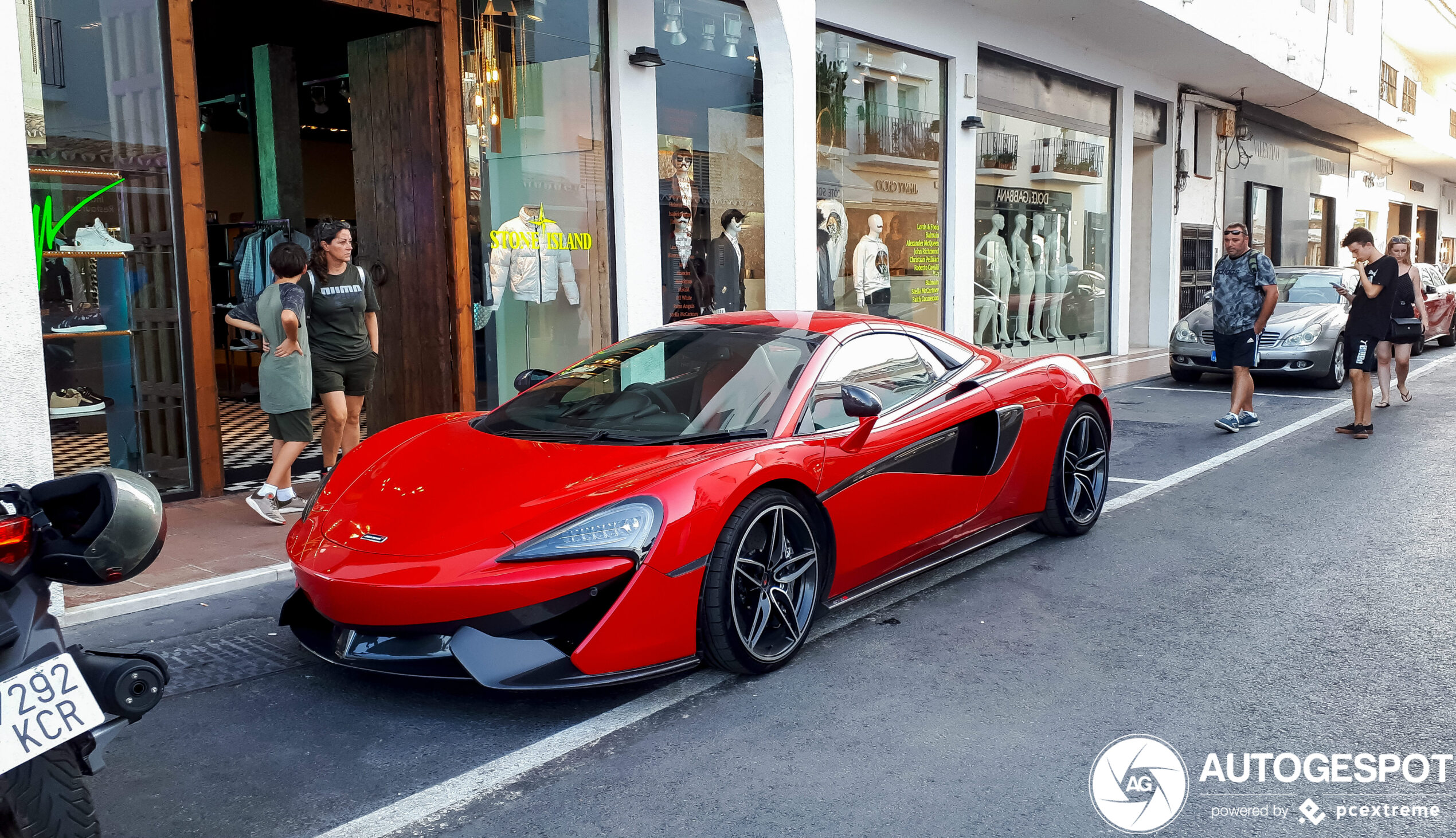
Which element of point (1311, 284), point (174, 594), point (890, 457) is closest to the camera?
point (890, 457)

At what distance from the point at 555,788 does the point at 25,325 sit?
124 inches

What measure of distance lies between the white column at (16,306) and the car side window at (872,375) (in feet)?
10.2

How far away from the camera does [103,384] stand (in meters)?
7.04

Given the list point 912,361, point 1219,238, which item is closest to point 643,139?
point 912,361

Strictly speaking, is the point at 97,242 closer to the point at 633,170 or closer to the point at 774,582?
the point at 633,170

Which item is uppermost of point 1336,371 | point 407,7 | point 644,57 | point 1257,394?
point 407,7

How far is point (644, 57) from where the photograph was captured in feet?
30.4

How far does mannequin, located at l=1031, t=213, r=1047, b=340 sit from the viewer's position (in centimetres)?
1573

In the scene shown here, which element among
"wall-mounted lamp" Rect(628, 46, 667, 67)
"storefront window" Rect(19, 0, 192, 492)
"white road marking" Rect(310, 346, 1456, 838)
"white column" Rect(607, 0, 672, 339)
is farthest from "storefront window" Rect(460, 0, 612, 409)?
"white road marking" Rect(310, 346, 1456, 838)

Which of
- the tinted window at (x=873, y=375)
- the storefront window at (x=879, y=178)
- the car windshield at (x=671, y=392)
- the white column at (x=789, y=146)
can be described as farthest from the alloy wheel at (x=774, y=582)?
the storefront window at (x=879, y=178)

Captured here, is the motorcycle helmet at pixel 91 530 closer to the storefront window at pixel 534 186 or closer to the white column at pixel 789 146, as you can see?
the storefront window at pixel 534 186

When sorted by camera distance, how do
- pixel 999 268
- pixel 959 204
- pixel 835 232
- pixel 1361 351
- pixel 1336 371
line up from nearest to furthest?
pixel 1361 351, pixel 835 232, pixel 1336 371, pixel 959 204, pixel 999 268

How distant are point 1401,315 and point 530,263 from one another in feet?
24.3

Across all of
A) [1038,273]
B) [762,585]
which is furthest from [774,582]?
[1038,273]
